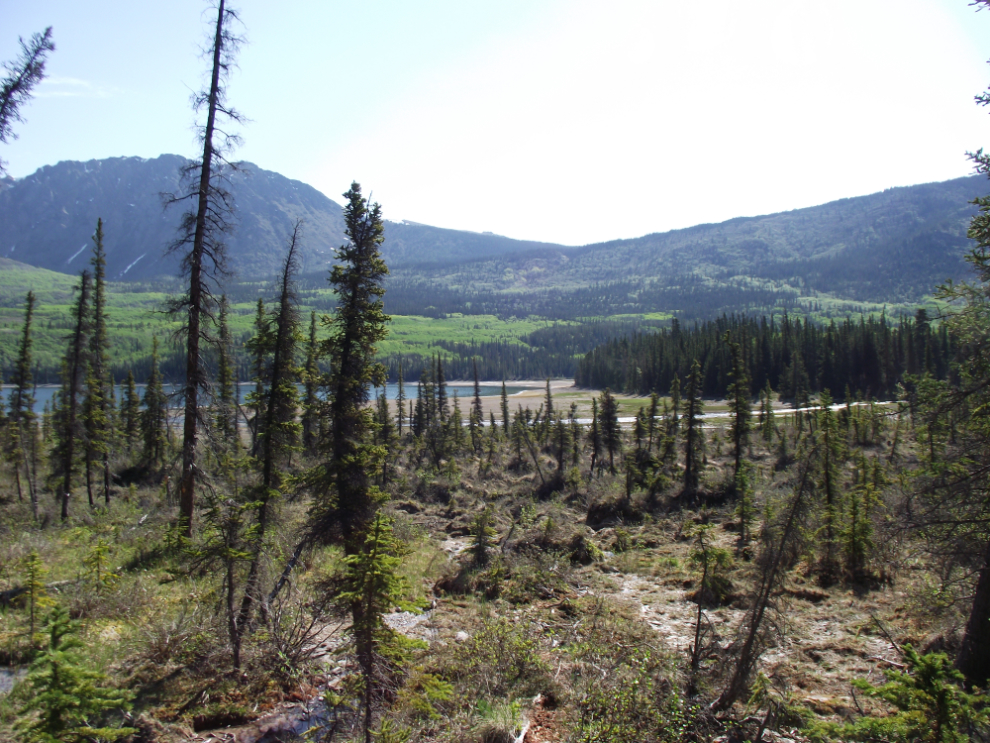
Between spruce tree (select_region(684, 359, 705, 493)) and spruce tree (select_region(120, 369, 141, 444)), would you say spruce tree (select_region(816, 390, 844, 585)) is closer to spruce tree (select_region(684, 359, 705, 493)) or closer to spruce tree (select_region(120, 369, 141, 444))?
spruce tree (select_region(684, 359, 705, 493))

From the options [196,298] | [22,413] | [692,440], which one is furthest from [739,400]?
[22,413]

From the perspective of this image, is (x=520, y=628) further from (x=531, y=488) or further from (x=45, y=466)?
(x=45, y=466)

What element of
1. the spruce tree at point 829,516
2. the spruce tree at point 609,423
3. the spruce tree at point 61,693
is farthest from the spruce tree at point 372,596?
the spruce tree at point 609,423

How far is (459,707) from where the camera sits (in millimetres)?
8688

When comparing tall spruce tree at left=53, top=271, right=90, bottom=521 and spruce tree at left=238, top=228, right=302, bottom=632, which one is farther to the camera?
tall spruce tree at left=53, top=271, right=90, bottom=521

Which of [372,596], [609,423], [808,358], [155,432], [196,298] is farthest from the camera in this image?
[808,358]

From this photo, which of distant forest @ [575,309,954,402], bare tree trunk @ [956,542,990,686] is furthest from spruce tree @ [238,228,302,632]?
distant forest @ [575,309,954,402]

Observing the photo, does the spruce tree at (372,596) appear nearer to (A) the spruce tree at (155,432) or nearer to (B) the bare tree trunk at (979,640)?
(B) the bare tree trunk at (979,640)

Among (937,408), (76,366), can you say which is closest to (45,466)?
(76,366)

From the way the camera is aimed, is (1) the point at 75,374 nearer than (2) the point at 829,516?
No

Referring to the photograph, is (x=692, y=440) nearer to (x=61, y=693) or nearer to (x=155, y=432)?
(x=61, y=693)

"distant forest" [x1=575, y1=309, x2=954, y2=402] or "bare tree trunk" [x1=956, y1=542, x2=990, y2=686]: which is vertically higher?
"distant forest" [x1=575, y1=309, x2=954, y2=402]

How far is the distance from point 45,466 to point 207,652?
37.8 m

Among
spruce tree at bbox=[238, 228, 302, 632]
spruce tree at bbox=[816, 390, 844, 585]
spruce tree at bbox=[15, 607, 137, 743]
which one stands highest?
spruce tree at bbox=[238, 228, 302, 632]
